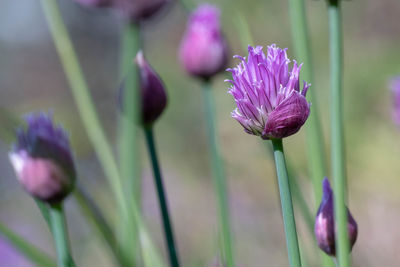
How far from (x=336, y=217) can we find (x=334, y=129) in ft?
0.22

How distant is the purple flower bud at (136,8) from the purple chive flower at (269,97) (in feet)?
0.82

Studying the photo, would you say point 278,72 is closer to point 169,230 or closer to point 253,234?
point 169,230

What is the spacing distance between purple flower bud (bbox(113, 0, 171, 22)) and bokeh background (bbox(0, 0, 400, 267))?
2.49ft

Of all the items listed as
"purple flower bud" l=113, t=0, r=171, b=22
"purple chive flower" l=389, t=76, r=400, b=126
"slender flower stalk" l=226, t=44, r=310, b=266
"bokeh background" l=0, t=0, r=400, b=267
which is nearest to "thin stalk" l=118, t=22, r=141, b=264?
"purple flower bud" l=113, t=0, r=171, b=22

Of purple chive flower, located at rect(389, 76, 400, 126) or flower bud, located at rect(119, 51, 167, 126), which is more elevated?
flower bud, located at rect(119, 51, 167, 126)

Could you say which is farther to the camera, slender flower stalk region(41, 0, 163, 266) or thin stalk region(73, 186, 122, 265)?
slender flower stalk region(41, 0, 163, 266)

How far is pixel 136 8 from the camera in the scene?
0.68 meters

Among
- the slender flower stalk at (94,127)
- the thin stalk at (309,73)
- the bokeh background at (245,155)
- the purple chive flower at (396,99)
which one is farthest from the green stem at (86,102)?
the bokeh background at (245,155)

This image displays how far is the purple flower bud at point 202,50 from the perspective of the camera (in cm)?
83

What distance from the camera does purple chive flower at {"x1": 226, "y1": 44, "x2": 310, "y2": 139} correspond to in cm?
43

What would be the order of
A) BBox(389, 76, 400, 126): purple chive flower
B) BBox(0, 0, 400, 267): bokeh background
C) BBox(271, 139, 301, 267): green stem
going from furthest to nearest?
BBox(0, 0, 400, 267): bokeh background
BBox(389, 76, 400, 126): purple chive flower
BBox(271, 139, 301, 267): green stem

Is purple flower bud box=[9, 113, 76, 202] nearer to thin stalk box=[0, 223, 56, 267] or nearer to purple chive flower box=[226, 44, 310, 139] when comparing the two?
thin stalk box=[0, 223, 56, 267]

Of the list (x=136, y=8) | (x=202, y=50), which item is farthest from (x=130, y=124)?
(x=202, y=50)

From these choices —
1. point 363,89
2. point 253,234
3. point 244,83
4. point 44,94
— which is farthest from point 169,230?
point 44,94
